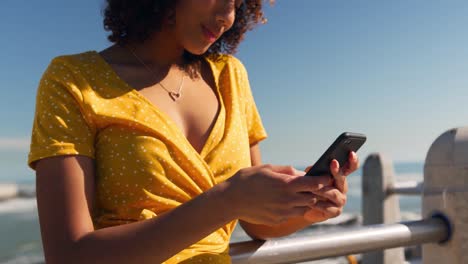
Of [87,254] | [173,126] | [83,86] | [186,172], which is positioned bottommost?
[87,254]

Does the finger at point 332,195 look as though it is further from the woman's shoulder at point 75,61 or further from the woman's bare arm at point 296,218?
the woman's shoulder at point 75,61

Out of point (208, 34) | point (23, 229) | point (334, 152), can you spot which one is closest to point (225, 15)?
point (208, 34)

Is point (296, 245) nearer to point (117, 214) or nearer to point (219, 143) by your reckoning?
point (219, 143)

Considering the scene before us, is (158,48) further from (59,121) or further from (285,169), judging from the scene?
(285,169)

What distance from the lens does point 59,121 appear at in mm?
1228

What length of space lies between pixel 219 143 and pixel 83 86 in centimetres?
42

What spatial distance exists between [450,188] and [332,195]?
2.98 ft

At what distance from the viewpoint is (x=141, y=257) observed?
1.13 metres

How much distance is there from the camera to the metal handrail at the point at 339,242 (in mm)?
1415

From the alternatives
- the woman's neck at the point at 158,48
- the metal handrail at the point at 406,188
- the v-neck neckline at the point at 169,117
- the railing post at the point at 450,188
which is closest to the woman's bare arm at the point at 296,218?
the v-neck neckline at the point at 169,117

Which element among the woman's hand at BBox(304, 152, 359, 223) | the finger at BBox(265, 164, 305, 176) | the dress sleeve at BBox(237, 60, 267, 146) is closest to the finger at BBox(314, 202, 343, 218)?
the woman's hand at BBox(304, 152, 359, 223)

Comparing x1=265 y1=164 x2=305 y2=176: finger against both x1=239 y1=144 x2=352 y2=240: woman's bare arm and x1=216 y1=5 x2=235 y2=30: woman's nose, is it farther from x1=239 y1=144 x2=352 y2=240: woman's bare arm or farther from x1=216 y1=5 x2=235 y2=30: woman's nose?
x1=216 y1=5 x2=235 y2=30: woman's nose

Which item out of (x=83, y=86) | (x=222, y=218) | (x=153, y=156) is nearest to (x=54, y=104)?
(x=83, y=86)

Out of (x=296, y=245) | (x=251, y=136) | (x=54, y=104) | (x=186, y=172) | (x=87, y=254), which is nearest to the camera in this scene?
(x=87, y=254)
